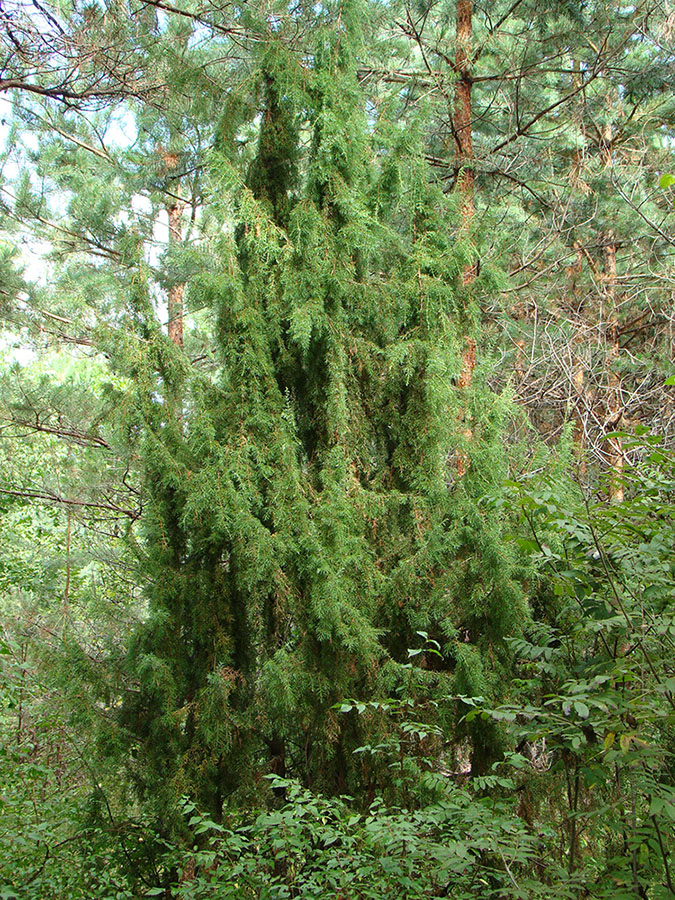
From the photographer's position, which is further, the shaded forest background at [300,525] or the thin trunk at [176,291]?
the thin trunk at [176,291]

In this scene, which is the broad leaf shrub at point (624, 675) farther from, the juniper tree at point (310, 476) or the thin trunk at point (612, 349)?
the thin trunk at point (612, 349)

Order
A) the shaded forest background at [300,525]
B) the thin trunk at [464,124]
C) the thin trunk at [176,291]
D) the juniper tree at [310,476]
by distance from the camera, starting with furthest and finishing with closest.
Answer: the thin trunk at [176,291], the thin trunk at [464,124], the juniper tree at [310,476], the shaded forest background at [300,525]

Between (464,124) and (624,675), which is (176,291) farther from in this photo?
(624,675)

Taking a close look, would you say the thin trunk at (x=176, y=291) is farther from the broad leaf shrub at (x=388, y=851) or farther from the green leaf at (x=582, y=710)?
the green leaf at (x=582, y=710)

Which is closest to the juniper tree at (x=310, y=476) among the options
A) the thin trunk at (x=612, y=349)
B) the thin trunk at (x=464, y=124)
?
the thin trunk at (x=464, y=124)

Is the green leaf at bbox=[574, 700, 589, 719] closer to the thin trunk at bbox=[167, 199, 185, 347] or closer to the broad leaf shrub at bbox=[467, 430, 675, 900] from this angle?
the broad leaf shrub at bbox=[467, 430, 675, 900]

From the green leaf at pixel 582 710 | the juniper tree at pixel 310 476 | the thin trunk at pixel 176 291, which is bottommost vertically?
the green leaf at pixel 582 710

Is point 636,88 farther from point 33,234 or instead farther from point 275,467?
point 33,234

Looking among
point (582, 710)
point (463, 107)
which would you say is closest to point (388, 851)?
point (582, 710)

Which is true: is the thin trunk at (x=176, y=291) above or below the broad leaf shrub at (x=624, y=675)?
above

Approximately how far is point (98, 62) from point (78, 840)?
463cm

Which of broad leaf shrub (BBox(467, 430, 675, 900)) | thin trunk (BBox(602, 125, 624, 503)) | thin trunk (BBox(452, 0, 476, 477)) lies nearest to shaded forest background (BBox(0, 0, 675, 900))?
broad leaf shrub (BBox(467, 430, 675, 900))

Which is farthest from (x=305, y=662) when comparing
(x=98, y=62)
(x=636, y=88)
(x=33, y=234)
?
(x=636, y=88)

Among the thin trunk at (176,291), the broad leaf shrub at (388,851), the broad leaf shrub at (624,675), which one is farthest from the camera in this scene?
the thin trunk at (176,291)
